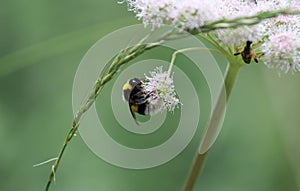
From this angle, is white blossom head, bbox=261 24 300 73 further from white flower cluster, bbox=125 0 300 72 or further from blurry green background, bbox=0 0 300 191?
blurry green background, bbox=0 0 300 191

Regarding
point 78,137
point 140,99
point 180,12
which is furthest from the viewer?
point 78,137

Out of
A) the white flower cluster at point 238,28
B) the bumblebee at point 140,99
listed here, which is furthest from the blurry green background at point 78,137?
the white flower cluster at point 238,28

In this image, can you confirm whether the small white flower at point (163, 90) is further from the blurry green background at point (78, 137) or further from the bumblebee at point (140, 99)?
the blurry green background at point (78, 137)

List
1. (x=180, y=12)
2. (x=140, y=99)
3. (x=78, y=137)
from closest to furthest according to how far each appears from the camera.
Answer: (x=180, y=12) < (x=140, y=99) < (x=78, y=137)

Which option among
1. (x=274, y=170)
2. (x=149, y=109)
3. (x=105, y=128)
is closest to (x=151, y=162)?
(x=105, y=128)

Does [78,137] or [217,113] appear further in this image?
[78,137]

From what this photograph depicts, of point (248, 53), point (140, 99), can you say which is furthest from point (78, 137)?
point (248, 53)

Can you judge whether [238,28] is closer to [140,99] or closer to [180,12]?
[180,12]
